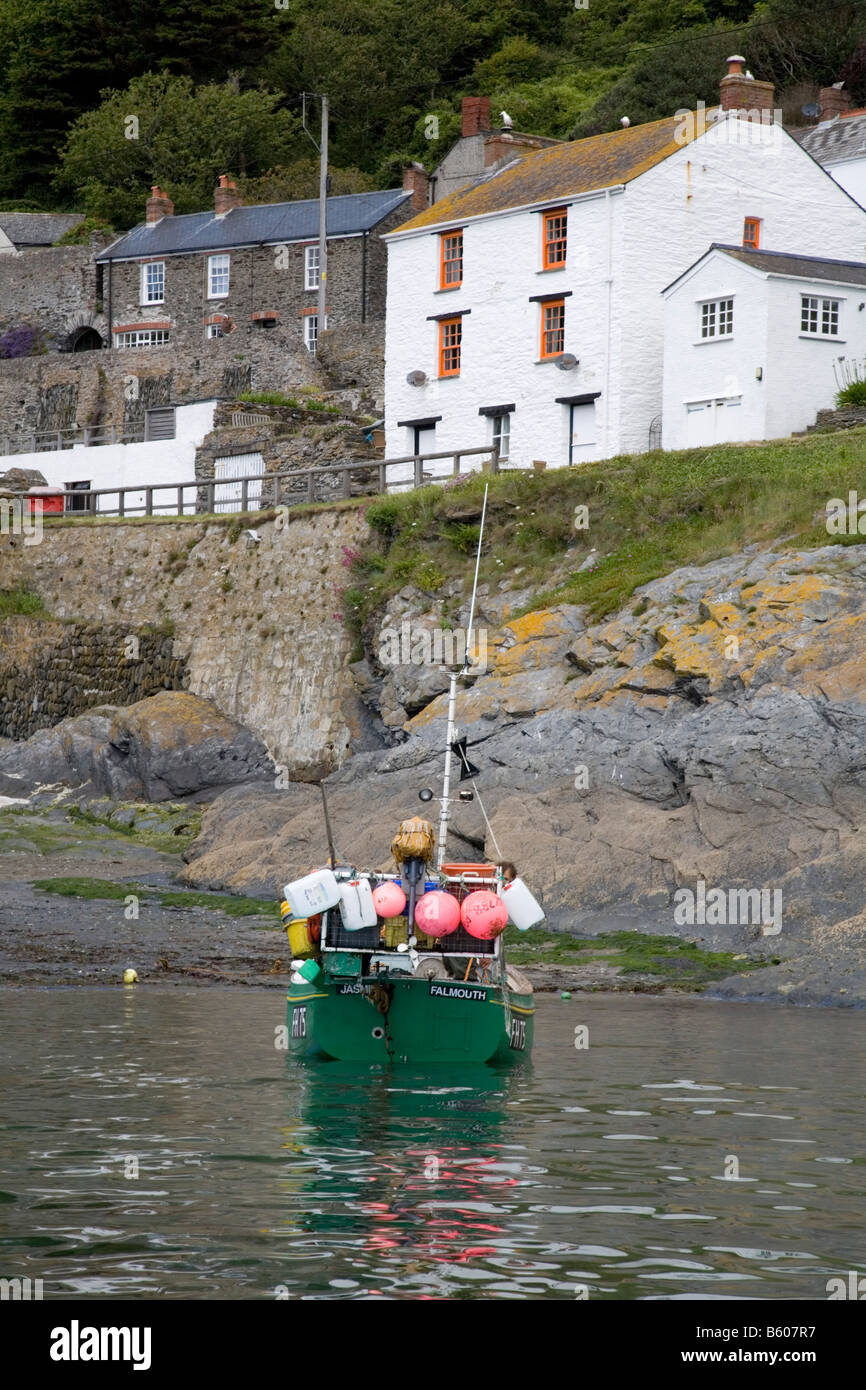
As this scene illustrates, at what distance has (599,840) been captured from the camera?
87.4 feet

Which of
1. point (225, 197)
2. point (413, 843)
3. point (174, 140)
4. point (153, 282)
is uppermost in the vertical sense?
point (174, 140)

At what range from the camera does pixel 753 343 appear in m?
38.8

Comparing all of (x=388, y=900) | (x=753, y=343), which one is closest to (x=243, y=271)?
(x=753, y=343)

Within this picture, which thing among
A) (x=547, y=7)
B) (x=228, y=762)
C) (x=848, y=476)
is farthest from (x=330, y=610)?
(x=547, y=7)

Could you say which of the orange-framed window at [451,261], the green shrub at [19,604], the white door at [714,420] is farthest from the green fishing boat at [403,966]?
the orange-framed window at [451,261]

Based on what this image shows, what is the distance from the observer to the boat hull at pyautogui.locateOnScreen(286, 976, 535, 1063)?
56.4 feet

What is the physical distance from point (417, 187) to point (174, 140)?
1635 cm

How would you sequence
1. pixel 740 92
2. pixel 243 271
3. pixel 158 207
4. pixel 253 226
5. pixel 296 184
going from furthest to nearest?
pixel 296 184
pixel 158 207
pixel 253 226
pixel 243 271
pixel 740 92

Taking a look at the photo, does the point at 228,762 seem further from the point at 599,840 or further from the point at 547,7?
the point at 547,7

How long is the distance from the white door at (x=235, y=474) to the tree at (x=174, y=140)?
27.3 meters

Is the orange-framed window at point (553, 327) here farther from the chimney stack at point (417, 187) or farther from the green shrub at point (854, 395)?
the chimney stack at point (417, 187)

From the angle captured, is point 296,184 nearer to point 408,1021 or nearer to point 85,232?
point 85,232

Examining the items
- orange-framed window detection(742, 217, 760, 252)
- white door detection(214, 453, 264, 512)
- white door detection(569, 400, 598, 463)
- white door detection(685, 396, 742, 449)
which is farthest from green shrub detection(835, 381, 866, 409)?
white door detection(214, 453, 264, 512)
